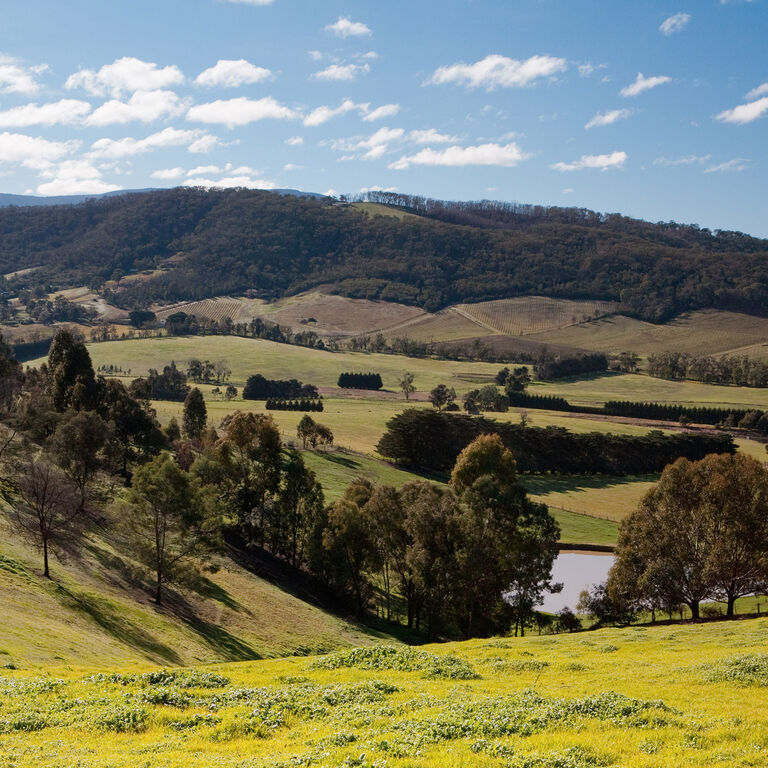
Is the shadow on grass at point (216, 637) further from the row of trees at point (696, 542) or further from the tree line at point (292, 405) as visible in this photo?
the tree line at point (292, 405)

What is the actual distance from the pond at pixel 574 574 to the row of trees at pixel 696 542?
16029mm

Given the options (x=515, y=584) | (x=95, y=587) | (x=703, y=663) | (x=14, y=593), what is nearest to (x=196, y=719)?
(x=703, y=663)

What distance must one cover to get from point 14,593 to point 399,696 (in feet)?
89.6

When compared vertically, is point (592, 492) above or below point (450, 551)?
below

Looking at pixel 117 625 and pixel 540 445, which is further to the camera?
pixel 540 445

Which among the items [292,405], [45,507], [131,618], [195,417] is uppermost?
[195,417]

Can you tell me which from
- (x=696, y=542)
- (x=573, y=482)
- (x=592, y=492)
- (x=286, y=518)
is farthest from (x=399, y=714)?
(x=573, y=482)

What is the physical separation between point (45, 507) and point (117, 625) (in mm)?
13020

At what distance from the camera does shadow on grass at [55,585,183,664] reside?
38.5m

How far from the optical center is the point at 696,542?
5494 cm

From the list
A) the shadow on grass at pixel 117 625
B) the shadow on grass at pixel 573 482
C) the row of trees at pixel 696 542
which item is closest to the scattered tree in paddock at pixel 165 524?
the shadow on grass at pixel 117 625

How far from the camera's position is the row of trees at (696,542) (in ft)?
174

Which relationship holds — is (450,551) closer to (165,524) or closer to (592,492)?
(165,524)

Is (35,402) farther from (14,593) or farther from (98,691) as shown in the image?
(98,691)
